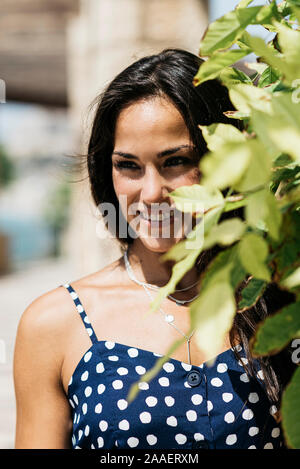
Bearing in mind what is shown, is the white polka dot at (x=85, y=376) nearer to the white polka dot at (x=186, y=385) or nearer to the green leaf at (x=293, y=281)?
the white polka dot at (x=186, y=385)

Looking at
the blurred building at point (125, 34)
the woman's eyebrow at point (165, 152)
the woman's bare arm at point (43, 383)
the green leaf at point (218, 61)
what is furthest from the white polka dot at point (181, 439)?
the blurred building at point (125, 34)

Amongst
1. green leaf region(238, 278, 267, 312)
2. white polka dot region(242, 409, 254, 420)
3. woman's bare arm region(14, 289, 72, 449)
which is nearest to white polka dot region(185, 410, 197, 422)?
white polka dot region(242, 409, 254, 420)

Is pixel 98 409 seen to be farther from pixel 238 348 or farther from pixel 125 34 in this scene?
pixel 125 34

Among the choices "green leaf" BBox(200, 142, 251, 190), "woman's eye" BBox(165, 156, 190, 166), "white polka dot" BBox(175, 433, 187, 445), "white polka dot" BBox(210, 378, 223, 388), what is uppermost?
"green leaf" BBox(200, 142, 251, 190)

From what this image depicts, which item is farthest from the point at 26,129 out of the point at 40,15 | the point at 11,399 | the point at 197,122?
the point at 197,122

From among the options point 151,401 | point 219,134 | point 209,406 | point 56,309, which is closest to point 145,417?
point 151,401

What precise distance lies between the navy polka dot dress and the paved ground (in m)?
1.01

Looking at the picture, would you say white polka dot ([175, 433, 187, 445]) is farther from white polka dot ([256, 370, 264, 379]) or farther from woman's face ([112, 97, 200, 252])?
woman's face ([112, 97, 200, 252])

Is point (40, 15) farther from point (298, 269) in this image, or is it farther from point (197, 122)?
point (298, 269)

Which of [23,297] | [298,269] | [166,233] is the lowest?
[23,297]

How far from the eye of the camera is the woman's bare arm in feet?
4.57

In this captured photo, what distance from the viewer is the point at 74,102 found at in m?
5.20

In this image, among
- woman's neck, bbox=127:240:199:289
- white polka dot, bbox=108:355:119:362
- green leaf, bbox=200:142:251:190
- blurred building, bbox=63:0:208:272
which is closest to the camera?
green leaf, bbox=200:142:251:190

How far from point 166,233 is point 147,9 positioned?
2576 mm
